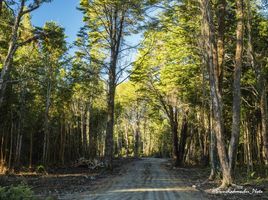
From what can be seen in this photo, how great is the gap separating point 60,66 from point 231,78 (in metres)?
14.2

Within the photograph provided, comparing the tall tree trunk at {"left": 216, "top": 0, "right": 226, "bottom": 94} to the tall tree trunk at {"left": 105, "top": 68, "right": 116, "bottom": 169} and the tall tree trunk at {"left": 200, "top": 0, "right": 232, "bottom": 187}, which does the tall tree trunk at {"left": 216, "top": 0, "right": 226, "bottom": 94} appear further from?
the tall tree trunk at {"left": 105, "top": 68, "right": 116, "bottom": 169}

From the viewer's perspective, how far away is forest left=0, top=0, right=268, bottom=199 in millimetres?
17828

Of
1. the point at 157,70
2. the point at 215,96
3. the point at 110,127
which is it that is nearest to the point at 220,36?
the point at 215,96

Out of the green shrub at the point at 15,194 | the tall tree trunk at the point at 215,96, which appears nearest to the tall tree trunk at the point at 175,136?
the tall tree trunk at the point at 215,96

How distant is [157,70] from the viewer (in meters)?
34.8

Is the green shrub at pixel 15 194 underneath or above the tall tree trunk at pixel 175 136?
underneath

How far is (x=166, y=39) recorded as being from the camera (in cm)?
2950

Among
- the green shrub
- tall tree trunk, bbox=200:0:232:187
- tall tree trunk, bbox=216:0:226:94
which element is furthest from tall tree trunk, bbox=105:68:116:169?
the green shrub

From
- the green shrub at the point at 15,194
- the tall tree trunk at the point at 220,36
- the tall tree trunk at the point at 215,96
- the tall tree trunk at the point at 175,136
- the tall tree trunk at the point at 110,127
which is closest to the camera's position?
the green shrub at the point at 15,194

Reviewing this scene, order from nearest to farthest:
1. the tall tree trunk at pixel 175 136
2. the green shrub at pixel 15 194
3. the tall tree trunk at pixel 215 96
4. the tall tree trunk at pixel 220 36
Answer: the green shrub at pixel 15 194 < the tall tree trunk at pixel 215 96 < the tall tree trunk at pixel 220 36 < the tall tree trunk at pixel 175 136

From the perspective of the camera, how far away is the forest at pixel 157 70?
1783 centimetres

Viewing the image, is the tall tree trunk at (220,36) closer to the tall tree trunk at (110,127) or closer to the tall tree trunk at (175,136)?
the tall tree trunk at (110,127)

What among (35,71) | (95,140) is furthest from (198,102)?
(95,140)

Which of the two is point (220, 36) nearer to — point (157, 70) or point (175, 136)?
point (157, 70)
